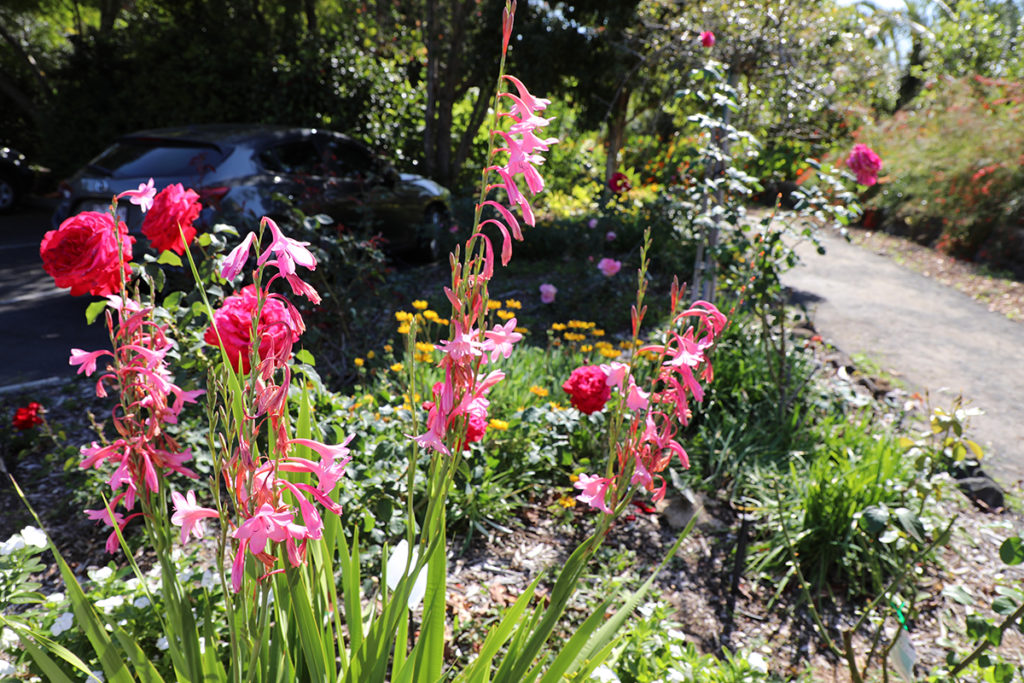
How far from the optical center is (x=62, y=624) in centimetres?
162

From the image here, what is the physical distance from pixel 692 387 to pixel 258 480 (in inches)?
25.7

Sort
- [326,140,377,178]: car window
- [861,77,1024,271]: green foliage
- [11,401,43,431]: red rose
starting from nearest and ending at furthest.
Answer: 1. [11,401,43,431]: red rose
2. [326,140,377,178]: car window
3. [861,77,1024,271]: green foliage

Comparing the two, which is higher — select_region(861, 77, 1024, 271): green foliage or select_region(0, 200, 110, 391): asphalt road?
select_region(861, 77, 1024, 271): green foliage

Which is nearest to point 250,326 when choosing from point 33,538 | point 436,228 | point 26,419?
point 33,538

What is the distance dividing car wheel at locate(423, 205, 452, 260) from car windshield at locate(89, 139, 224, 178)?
2114 mm

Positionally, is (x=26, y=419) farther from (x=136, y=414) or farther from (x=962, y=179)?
(x=962, y=179)

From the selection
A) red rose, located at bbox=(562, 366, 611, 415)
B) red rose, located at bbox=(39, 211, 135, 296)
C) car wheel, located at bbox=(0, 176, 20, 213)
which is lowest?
car wheel, located at bbox=(0, 176, 20, 213)

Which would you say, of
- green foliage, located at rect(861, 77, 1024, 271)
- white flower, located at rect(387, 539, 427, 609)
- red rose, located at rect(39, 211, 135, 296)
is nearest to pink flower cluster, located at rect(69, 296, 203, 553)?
red rose, located at rect(39, 211, 135, 296)

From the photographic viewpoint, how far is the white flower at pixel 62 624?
62.8 inches

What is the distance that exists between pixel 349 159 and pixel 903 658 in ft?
20.7

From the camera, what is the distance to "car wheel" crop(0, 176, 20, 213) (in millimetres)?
9484

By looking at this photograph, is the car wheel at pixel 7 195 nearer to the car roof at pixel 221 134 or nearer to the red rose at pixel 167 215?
the car roof at pixel 221 134

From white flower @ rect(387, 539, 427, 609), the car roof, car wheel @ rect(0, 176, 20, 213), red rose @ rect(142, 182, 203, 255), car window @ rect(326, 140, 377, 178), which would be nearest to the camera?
red rose @ rect(142, 182, 203, 255)

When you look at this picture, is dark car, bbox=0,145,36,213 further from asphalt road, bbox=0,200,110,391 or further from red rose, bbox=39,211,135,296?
red rose, bbox=39,211,135,296
